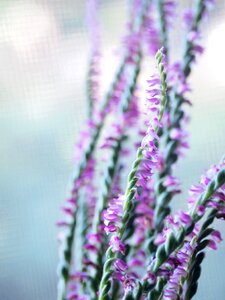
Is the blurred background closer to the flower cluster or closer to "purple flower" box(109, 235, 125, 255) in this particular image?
the flower cluster

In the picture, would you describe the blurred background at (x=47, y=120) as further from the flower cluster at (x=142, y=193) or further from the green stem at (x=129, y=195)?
the green stem at (x=129, y=195)

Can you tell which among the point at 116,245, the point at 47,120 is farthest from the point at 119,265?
A: the point at 47,120

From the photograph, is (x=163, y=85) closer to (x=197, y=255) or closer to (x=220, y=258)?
(x=197, y=255)

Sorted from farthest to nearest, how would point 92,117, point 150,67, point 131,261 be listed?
point 150,67
point 92,117
point 131,261

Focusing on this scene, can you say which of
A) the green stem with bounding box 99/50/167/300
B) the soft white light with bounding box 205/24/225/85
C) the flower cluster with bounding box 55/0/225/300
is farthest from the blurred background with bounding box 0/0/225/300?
the green stem with bounding box 99/50/167/300

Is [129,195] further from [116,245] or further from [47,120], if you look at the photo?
[47,120]

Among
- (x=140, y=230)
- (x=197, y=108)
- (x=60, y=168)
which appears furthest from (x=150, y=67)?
(x=140, y=230)

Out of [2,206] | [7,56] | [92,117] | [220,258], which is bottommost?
[220,258]

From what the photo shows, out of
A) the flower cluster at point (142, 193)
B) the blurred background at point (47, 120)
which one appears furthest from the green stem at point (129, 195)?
the blurred background at point (47, 120)

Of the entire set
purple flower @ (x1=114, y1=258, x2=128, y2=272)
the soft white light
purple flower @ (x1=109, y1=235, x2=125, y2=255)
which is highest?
the soft white light
